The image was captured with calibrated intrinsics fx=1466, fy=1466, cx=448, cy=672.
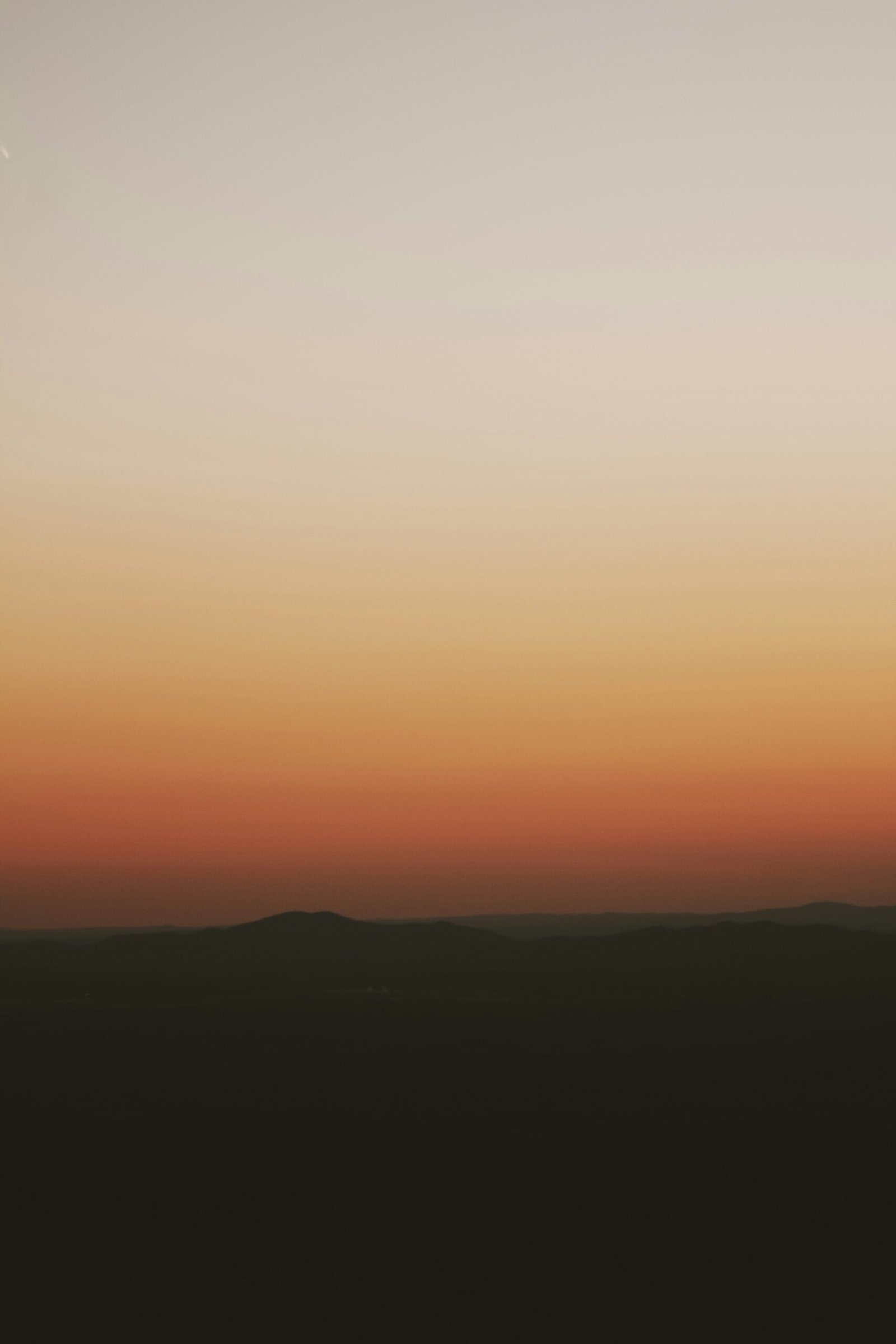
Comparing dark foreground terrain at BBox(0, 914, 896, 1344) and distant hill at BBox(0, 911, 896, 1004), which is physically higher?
distant hill at BBox(0, 911, 896, 1004)

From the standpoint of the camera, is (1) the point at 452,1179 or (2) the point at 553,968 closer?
(1) the point at 452,1179

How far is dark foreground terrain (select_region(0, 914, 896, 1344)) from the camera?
77.5 ft

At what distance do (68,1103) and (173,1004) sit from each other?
52.0m

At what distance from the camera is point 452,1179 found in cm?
3375

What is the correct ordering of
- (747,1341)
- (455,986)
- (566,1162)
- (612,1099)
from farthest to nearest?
(455,986), (612,1099), (566,1162), (747,1341)

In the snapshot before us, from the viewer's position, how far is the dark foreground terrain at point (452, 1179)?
23609 millimetres

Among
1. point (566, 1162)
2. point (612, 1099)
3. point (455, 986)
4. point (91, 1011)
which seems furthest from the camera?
point (455, 986)

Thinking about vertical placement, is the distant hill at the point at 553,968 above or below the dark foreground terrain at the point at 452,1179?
above

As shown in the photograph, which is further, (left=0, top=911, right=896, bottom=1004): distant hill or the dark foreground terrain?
(left=0, top=911, right=896, bottom=1004): distant hill

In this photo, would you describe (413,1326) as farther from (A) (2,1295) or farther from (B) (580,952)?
(B) (580,952)

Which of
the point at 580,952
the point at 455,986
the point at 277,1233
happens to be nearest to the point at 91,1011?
the point at 455,986

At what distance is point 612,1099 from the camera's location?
46094 millimetres

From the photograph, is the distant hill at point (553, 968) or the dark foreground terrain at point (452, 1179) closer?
the dark foreground terrain at point (452, 1179)

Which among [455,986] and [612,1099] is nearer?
[612,1099]
